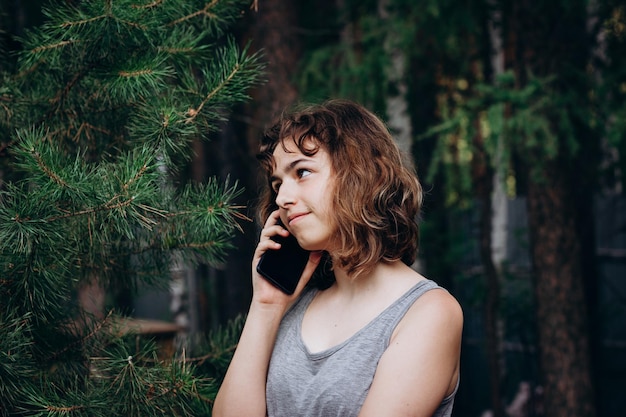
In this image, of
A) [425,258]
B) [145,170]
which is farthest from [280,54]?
[145,170]

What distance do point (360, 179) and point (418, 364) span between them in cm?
55

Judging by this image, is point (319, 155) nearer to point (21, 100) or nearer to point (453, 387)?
point (453, 387)

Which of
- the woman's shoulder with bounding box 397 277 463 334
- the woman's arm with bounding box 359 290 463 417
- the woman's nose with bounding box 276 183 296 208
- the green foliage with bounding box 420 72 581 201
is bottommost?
the woman's arm with bounding box 359 290 463 417

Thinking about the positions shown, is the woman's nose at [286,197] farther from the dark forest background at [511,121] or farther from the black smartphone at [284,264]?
the dark forest background at [511,121]

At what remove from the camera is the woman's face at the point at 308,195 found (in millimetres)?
1932

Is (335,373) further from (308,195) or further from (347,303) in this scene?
(308,195)

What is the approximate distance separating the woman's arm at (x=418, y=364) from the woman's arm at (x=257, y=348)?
Result: 39 centimetres

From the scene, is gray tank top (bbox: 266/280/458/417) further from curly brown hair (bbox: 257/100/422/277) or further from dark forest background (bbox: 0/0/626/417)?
dark forest background (bbox: 0/0/626/417)

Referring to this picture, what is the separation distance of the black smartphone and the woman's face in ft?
0.66

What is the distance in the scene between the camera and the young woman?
177cm

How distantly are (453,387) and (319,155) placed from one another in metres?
0.78

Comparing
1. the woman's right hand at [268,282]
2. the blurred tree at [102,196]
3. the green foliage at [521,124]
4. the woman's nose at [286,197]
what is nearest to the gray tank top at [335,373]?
the woman's right hand at [268,282]

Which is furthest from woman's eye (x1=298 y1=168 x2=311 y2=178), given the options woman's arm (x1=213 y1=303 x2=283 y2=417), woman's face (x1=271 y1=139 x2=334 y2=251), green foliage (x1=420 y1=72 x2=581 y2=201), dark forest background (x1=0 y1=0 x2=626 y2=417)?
green foliage (x1=420 y1=72 x2=581 y2=201)

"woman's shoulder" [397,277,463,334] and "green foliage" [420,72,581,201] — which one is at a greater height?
"green foliage" [420,72,581,201]
